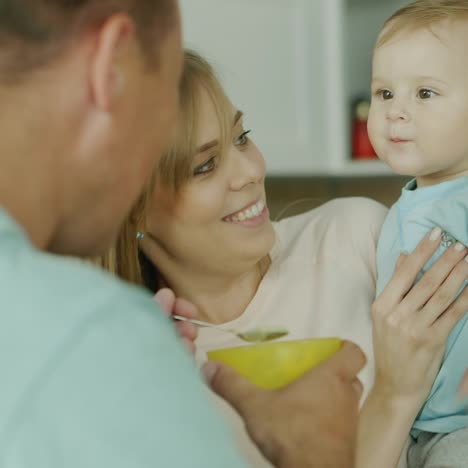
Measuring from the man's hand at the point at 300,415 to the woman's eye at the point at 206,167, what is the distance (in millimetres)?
380

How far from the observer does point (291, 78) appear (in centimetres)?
213

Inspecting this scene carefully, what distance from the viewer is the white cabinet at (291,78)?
208cm

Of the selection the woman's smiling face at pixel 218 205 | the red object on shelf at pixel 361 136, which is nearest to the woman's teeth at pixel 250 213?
the woman's smiling face at pixel 218 205

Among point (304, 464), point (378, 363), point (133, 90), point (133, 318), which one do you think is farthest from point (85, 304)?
point (378, 363)

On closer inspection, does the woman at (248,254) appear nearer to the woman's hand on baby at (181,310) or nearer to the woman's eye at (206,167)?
the woman's eye at (206,167)

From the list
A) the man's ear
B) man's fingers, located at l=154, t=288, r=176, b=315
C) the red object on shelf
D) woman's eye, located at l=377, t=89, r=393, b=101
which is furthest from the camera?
the red object on shelf

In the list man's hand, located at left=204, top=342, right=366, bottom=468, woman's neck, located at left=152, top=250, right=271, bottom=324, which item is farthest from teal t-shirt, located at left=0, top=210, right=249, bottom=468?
woman's neck, located at left=152, top=250, right=271, bottom=324

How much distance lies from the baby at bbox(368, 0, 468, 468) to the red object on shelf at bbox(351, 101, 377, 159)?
101cm

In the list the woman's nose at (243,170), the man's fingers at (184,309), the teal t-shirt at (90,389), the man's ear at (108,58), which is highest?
the man's ear at (108,58)

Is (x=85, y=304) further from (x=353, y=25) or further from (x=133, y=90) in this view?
(x=353, y=25)

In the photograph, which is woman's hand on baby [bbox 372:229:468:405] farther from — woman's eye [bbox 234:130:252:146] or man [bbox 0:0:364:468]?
man [bbox 0:0:364:468]

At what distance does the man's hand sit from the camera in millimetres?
852

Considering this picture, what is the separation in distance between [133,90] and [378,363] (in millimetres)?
664

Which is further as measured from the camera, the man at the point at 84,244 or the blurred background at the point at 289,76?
the blurred background at the point at 289,76
